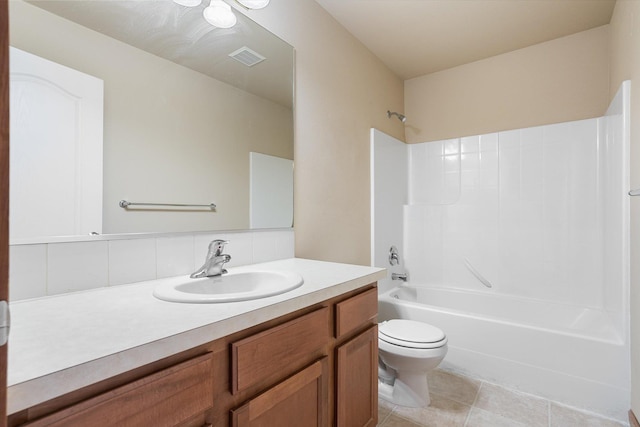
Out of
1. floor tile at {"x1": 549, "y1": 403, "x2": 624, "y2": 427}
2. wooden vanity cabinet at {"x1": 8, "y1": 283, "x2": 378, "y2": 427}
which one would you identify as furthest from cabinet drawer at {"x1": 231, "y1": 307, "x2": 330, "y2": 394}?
floor tile at {"x1": 549, "y1": 403, "x2": 624, "y2": 427}

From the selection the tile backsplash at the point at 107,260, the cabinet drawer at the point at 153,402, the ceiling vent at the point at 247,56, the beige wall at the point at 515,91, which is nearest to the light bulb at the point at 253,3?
the ceiling vent at the point at 247,56

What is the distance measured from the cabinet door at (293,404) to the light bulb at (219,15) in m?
1.50

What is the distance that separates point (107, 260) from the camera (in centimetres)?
105

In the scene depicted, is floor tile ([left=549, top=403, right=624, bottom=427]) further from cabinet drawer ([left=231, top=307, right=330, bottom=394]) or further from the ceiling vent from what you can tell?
the ceiling vent

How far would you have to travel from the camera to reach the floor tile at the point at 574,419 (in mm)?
1597

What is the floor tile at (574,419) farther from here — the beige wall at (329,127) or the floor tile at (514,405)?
the beige wall at (329,127)

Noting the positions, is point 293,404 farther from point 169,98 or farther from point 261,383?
point 169,98

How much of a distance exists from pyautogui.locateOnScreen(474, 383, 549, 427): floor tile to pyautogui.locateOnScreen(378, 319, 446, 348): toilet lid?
50cm

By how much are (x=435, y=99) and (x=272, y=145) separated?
2.04m

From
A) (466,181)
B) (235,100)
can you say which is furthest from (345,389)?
(466,181)

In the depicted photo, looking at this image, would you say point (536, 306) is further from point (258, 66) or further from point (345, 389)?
point (258, 66)

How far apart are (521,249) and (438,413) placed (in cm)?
152

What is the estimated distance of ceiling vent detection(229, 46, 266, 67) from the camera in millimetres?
1508

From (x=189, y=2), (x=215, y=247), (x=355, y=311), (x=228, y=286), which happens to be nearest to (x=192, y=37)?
(x=189, y=2)
